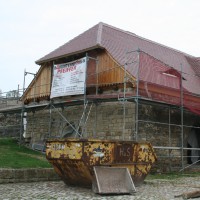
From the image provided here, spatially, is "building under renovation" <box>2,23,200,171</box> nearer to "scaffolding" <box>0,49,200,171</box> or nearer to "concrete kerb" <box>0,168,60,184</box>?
"scaffolding" <box>0,49,200,171</box>

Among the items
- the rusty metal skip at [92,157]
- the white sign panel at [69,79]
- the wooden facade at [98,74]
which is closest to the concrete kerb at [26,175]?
the rusty metal skip at [92,157]

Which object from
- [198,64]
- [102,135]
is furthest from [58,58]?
[198,64]

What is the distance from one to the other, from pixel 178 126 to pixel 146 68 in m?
3.24

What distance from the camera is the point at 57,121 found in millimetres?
17938

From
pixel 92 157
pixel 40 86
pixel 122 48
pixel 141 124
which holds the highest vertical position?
pixel 122 48

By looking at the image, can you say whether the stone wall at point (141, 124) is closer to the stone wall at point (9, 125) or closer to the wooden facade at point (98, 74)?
the wooden facade at point (98, 74)

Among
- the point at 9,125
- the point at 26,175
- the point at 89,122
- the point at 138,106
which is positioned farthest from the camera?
the point at 9,125

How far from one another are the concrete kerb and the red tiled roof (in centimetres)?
597

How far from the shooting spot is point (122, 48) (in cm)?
1723

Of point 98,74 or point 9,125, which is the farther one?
point 9,125

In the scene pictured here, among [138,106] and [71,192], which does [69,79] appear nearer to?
[138,106]

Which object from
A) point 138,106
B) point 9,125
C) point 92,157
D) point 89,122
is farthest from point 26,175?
point 9,125

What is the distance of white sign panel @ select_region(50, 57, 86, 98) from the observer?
15.3 meters

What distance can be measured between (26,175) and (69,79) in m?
5.67
